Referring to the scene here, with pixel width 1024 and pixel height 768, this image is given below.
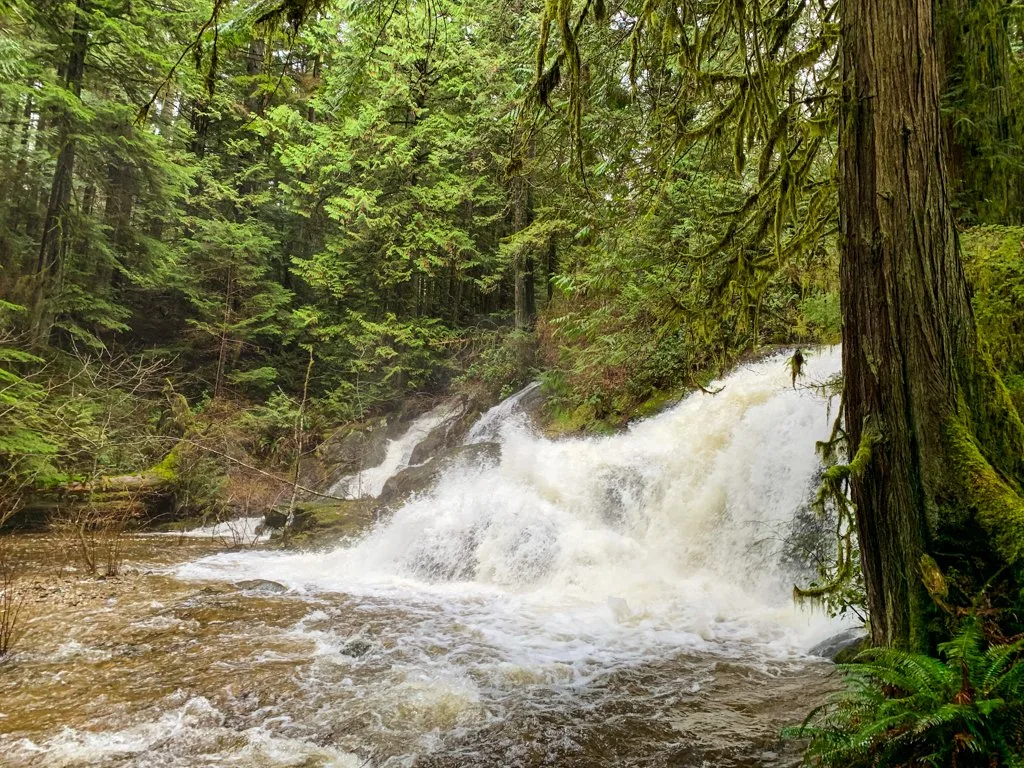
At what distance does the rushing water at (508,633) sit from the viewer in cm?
423

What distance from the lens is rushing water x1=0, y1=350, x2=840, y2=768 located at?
13.9ft

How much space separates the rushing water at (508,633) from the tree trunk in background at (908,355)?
1906 millimetres

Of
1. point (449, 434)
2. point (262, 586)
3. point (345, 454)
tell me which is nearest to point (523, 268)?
point (449, 434)

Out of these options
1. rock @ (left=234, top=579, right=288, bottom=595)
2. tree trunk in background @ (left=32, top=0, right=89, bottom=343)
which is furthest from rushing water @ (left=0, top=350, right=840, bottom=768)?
tree trunk in background @ (left=32, top=0, right=89, bottom=343)

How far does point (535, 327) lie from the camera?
18547 millimetres

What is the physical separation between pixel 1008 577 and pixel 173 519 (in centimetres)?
1604

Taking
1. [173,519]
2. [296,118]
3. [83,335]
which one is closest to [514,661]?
[173,519]

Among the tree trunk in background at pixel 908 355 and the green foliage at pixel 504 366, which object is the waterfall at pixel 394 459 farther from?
the tree trunk in background at pixel 908 355

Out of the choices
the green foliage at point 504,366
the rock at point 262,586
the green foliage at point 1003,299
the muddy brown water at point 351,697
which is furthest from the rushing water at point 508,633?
the green foliage at point 504,366

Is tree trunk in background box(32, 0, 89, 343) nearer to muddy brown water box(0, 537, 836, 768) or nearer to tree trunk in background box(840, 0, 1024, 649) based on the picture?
muddy brown water box(0, 537, 836, 768)

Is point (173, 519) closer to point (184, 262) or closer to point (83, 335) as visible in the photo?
point (83, 335)

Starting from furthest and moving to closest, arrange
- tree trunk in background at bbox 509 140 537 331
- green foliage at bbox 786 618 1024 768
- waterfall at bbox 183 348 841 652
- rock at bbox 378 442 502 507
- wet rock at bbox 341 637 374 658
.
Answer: tree trunk in background at bbox 509 140 537 331 → rock at bbox 378 442 502 507 → waterfall at bbox 183 348 841 652 → wet rock at bbox 341 637 374 658 → green foliage at bbox 786 618 1024 768

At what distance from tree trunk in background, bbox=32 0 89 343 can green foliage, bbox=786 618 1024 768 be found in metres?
17.4

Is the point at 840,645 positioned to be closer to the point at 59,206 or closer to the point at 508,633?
the point at 508,633
